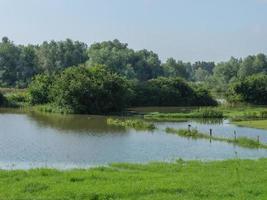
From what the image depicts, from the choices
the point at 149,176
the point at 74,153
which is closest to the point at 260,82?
the point at 74,153

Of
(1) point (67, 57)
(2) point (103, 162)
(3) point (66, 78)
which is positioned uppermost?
(1) point (67, 57)

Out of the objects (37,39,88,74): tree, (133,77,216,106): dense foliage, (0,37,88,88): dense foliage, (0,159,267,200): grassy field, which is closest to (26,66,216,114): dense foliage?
(133,77,216,106): dense foliage

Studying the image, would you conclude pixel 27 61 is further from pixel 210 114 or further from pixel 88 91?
pixel 210 114

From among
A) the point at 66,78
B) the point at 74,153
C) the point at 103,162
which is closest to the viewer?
the point at 103,162

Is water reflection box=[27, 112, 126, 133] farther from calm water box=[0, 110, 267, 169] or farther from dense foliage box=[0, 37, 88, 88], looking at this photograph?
dense foliage box=[0, 37, 88, 88]

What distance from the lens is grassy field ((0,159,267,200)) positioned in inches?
992

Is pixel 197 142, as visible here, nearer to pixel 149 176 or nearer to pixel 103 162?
pixel 103 162

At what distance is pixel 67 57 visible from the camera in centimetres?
19512

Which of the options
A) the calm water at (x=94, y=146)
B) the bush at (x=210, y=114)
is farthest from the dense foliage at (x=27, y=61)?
the calm water at (x=94, y=146)

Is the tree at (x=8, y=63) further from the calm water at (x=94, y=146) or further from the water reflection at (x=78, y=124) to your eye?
the calm water at (x=94, y=146)

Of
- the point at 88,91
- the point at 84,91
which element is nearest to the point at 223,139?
the point at 84,91

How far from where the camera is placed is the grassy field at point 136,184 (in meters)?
25.2

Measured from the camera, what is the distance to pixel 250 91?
152 meters

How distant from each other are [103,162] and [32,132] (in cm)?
2694
